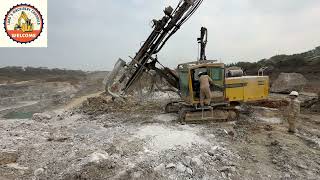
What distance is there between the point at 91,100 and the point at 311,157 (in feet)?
33.1

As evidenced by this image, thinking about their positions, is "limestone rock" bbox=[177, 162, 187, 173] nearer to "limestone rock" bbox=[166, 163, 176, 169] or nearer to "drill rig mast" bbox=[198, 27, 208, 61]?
"limestone rock" bbox=[166, 163, 176, 169]

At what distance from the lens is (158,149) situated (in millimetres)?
8000

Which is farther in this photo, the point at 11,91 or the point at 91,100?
the point at 11,91

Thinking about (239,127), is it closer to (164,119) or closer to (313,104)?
(164,119)

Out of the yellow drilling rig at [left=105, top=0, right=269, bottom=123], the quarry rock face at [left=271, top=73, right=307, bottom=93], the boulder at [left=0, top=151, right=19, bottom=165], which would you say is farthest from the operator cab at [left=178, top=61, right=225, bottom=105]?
the quarry rock face at [left=271, top=73, right=307, bottom=93]

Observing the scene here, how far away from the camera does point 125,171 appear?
6824 mm

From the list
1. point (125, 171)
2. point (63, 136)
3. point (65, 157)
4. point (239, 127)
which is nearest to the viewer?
point (125, 171)

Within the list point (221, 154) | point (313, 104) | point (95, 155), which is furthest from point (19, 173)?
point (313, 104)

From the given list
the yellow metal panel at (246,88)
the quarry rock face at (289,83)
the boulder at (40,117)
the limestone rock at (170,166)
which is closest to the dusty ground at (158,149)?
the limestone rock at (170,166)

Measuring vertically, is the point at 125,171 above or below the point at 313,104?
below

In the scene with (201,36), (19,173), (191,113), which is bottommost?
(19,173)

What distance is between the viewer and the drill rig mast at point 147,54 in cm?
1153

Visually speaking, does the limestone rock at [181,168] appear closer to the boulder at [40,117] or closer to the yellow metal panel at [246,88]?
the yellow metal panel at [246,88]

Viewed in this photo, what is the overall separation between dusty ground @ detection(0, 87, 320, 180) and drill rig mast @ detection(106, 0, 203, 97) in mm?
1141
